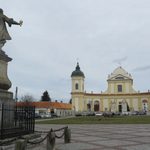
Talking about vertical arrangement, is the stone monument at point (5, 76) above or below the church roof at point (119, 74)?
below

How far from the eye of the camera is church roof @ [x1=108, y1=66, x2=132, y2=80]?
126 m

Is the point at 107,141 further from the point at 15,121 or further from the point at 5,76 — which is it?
the point at 5,76

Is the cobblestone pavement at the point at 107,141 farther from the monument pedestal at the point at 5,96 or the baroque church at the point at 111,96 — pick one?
the baroque church at the point at 111,96

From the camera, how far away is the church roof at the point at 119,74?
12551cm

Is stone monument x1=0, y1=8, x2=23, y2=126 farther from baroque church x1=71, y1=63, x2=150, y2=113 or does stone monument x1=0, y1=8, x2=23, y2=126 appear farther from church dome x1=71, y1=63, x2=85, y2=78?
church dome x1=71, y1=63, x2=85, y2=78

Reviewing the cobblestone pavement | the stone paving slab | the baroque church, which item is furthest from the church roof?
the stone paving slab

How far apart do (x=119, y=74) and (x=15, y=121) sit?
379ft

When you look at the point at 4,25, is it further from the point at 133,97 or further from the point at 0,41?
the point at 133,97

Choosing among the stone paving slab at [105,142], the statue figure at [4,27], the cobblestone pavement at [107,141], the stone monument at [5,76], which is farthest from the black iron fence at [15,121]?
the statue figure at [4,27]

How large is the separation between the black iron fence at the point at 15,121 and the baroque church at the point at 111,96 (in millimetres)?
106568

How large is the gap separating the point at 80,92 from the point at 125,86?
55.2 ft

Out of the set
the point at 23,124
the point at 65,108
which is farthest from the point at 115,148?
the point at 65,108

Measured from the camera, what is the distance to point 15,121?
12602 millimetres

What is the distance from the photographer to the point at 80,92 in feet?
394
